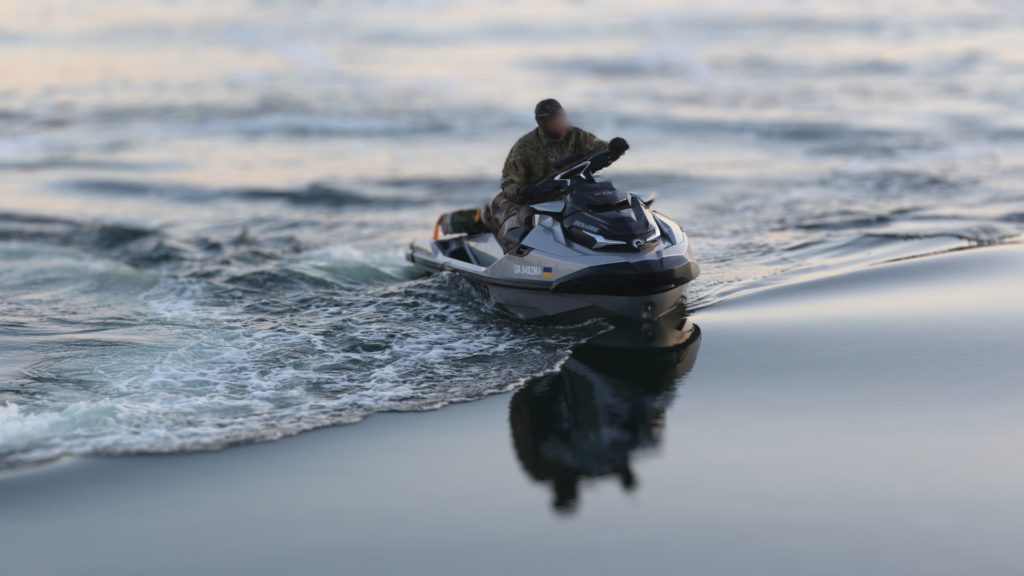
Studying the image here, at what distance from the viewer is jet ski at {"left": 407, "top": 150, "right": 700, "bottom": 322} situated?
8648mm

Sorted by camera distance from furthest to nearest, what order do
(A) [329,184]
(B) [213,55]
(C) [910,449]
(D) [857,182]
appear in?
1. (B) [213,55]
2. (A) [329,184]
3. (D) [857,182]
4. (C) [910,449]

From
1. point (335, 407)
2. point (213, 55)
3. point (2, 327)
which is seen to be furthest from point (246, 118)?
point (335, 407)

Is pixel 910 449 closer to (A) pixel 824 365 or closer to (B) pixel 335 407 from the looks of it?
(A) pixel 824 365

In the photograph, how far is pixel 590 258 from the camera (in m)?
8.72

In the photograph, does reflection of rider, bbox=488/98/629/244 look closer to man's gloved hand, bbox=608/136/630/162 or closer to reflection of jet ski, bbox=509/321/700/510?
man's gloved hand, bbox=608/136/630/162

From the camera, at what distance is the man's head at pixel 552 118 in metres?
9.62

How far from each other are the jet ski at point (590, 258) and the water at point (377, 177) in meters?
0.32

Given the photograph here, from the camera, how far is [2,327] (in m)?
10.2

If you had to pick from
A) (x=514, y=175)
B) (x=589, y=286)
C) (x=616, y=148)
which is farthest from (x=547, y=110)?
(x=589, y=286)

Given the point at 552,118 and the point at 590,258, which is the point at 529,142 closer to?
the point at 552,118

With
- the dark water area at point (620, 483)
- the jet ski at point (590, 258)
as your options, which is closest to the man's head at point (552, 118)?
the jet ski at point (590, 258)

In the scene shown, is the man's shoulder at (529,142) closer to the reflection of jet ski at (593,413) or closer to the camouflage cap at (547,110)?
the camouflage cap at (547,110)

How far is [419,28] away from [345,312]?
32.0 metres

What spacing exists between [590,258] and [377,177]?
35.2 ft
